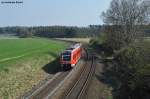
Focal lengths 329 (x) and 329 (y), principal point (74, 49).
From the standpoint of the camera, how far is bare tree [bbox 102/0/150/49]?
6600 cm

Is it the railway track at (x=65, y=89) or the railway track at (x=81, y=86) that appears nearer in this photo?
the railway track at (x=65, y=89)

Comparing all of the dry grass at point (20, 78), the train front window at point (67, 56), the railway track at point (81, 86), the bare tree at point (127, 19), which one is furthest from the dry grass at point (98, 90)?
the bare tree at point (127, 19)

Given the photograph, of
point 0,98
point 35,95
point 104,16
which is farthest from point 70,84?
point 104,16

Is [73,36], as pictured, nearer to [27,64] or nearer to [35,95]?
[27,64]

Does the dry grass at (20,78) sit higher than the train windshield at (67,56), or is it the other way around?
the train windshield at (67,56)

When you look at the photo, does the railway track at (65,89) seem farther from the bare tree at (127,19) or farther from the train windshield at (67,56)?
the bare tree at (127,19)

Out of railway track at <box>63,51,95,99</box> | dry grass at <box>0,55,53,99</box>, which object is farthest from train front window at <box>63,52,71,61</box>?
dry grass at <box>0,55,53,99</box>

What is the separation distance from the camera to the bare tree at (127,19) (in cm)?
6600

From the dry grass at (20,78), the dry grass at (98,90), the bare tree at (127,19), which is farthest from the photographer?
the bare tree at (127,19)

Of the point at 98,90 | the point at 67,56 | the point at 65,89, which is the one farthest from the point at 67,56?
the point at 98,90

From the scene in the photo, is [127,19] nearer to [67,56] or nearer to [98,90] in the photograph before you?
[67,56]

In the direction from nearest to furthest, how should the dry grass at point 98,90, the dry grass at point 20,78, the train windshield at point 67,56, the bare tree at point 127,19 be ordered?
the dry grass at point 98,90, the dry grass at point 20,78, the train windshield at point 67,56, the bare tree at point 127,19

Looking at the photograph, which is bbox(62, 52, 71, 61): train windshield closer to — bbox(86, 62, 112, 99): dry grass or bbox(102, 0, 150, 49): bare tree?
bbox(86, 62, 112, 99): dry grass

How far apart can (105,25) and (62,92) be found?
153 ft
